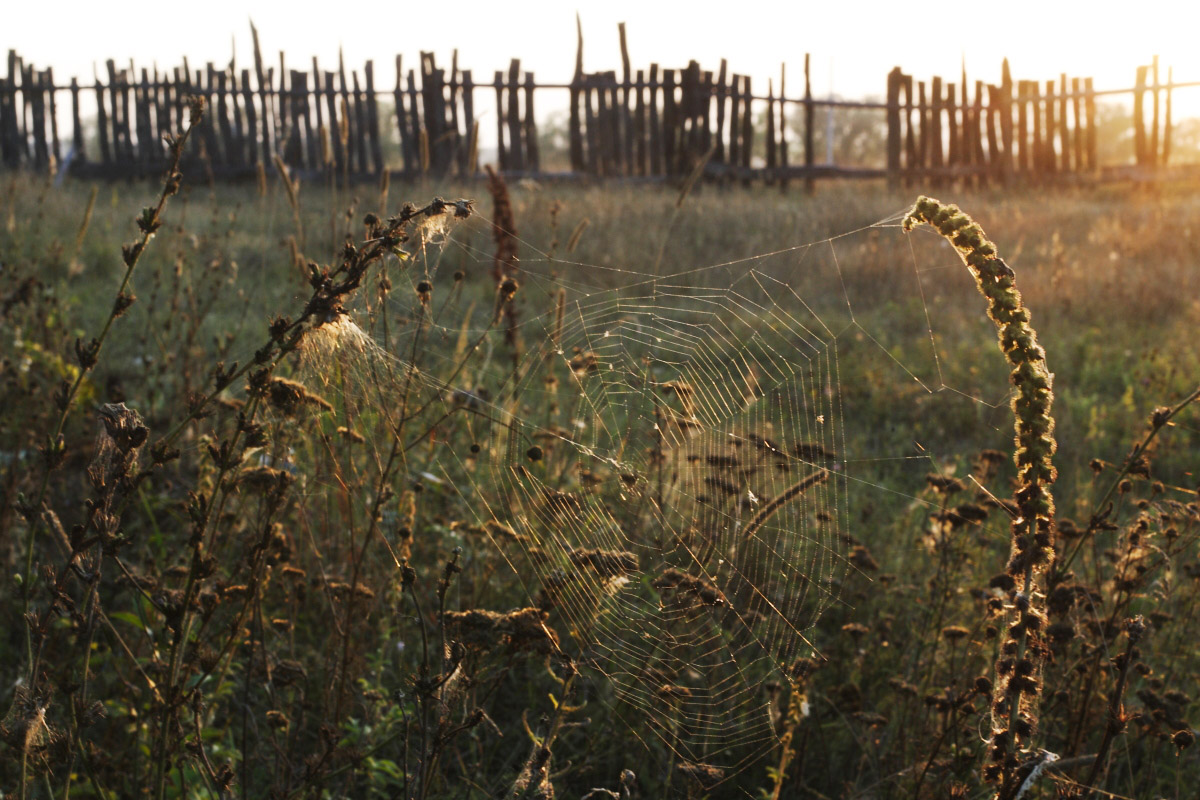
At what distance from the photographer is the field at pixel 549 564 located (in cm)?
148

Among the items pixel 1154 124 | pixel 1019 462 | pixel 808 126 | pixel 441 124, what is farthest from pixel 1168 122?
pixel 1019 462

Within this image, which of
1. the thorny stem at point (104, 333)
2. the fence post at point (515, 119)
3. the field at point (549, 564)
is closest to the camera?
the thorny stem at point (104, 333)

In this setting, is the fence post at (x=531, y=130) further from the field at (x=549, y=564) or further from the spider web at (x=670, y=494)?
the spider web at (x=670, y=494)

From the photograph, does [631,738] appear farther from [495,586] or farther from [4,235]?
[4,235]

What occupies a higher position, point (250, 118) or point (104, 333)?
point (250, 118)

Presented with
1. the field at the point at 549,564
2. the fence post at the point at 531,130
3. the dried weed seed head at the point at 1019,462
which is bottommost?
the field at the point at 549,564

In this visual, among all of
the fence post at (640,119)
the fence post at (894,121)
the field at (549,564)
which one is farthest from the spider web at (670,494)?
the fence post at (894,121)

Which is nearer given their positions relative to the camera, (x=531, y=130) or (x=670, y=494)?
(x=670, y=494)

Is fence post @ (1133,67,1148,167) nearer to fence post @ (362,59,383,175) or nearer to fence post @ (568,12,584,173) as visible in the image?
fence post @ (568,12,584,173)

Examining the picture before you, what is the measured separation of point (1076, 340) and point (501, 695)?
4.99 m

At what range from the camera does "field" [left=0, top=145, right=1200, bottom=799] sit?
1481 mm

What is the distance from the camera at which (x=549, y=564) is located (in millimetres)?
2609

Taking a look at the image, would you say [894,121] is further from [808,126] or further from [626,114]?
[626,114]

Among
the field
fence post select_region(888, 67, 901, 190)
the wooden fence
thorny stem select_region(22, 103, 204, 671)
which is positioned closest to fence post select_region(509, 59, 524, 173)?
the wooden fence
